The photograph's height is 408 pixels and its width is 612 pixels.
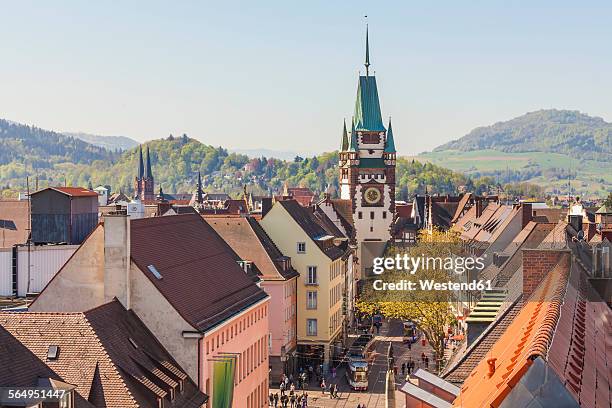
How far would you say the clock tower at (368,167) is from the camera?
137 meters

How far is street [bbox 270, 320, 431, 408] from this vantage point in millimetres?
67125

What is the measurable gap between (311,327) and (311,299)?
6.90ft

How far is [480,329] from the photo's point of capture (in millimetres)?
39469

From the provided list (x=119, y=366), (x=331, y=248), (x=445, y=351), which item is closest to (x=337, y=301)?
(x=331, y=248)

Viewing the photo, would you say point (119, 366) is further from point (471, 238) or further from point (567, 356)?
point (471, 238)

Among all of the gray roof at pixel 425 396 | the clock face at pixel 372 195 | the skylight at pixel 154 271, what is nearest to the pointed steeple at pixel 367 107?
the clock face at pixel 372 195

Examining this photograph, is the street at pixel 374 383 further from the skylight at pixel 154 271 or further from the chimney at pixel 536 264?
the chimney at pixel 536 264

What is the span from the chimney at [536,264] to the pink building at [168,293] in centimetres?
1271

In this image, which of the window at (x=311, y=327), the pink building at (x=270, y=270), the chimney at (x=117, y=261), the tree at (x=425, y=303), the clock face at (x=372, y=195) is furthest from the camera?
the clock face at (x=372, y=195)

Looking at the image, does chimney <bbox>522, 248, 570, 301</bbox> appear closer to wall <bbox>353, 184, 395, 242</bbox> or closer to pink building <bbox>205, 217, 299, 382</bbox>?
pink building <bbox>205, 217, 299, 382</bbox>

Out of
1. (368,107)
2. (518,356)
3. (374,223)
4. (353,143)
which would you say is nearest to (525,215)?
(374,223)

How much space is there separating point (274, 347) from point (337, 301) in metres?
13.6

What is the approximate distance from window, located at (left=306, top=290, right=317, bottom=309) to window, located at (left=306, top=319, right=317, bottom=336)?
116 cm

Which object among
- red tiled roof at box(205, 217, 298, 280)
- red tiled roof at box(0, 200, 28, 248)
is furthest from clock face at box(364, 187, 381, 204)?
red tiled roof at box(0, 200, 28, 248)
